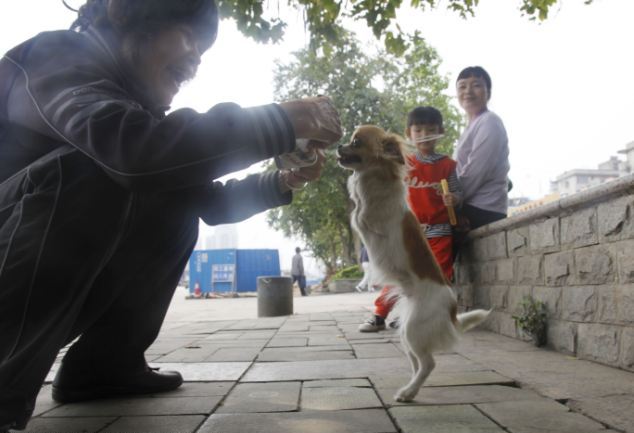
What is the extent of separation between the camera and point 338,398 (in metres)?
2.35

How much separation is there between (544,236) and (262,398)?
2.59 metres

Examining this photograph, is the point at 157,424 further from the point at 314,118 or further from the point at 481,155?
the point at 481,155

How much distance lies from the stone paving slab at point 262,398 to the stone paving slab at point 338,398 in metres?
0.06

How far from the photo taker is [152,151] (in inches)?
50.1

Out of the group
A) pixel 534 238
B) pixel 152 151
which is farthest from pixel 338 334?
pixel 152 151

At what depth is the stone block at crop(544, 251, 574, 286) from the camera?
3508mm

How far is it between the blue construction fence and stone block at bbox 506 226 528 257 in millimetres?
19416

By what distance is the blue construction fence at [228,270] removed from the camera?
2323 cm

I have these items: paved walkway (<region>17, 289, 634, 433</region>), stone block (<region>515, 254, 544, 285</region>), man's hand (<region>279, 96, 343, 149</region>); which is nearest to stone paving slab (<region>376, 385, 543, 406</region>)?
paved walkway (<region>17, 289, 634, 433</region>)

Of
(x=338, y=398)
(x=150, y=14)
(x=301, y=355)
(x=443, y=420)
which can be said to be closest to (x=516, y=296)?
(x=301, y=355)

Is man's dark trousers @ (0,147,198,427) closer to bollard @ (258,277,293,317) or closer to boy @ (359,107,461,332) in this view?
boy @ (359,107,461,332)

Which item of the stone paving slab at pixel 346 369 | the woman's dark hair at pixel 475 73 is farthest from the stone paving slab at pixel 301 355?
the woman's dark hair at pixel 475 73

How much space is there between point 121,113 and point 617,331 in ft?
9.60

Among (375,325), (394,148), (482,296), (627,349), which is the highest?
(394,148)
